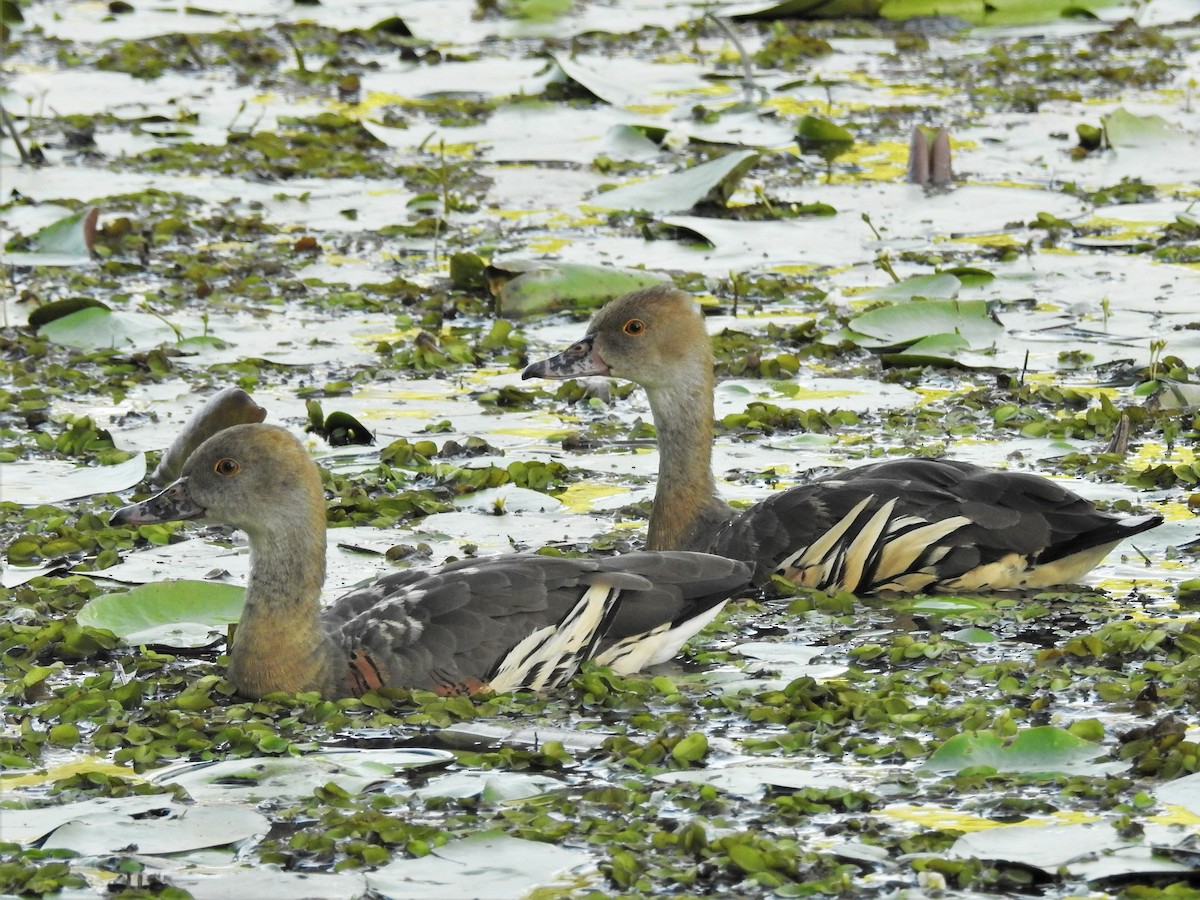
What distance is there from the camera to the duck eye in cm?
634

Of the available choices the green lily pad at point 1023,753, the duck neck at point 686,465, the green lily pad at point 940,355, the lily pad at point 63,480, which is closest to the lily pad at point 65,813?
the green lily pad at point 1023,753

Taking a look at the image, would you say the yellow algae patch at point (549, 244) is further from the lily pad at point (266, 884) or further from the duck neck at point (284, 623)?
the lily pad at point (266, 884)

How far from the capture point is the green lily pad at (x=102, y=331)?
9930 mm

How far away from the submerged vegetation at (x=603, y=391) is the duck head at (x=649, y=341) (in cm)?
50

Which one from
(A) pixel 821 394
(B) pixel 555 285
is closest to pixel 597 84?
(B) pixel 555 285

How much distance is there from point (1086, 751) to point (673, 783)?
1.03m

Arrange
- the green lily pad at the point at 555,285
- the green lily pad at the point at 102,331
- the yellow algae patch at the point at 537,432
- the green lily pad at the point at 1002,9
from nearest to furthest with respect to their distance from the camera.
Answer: the yellow algae patch at the point at 537,432
the green lily pad at the point at 102,331
the green lily pad at the point at 555,285
the green lily pad at the point at 1002,9

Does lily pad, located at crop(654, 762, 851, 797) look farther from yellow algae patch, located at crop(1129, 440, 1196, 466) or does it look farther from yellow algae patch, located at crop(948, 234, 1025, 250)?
yellow algae patch, located at crop(948, 234, 1025, 250)

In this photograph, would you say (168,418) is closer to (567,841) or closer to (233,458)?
(233,458)

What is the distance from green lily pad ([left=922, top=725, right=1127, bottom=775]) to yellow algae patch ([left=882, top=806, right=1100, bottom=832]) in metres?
0.25

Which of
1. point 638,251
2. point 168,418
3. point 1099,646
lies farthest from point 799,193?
point 1099,646

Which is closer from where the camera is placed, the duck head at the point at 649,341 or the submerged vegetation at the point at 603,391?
the submerged vegetation at the point at 603,391

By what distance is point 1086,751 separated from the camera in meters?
5.28

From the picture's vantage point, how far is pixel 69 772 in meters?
5.46
